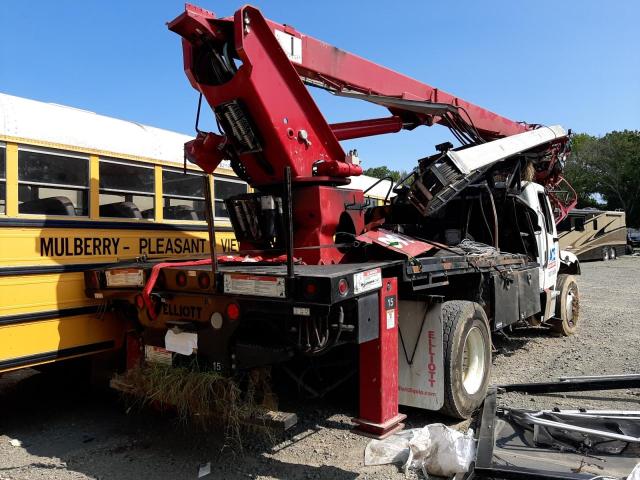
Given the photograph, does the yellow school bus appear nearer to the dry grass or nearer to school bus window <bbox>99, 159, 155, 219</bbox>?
school bus window <bbox>99, 159, 155, 219</bbox>

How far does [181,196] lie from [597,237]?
24.9 metres

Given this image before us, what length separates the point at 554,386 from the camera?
16.2ft

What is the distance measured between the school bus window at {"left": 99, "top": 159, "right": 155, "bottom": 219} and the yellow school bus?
11 mm

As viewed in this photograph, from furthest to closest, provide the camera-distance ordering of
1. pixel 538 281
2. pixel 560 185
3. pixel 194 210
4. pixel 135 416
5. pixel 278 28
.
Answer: pixel 560 185, pixel 538 281, pixel 194 210, pixel 135 416, pixel 278 28

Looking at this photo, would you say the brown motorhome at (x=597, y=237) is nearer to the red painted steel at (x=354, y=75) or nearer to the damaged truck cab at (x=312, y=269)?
the red painted steel at (x=354, y=75)

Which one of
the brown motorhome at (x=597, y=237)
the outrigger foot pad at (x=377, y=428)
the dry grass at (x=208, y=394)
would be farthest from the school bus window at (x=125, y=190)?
the brown motorhome at (x=597, y=237)

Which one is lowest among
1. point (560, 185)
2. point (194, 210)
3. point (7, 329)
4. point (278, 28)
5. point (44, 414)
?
point (44, 414)

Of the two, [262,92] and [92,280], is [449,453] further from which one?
[92,280]

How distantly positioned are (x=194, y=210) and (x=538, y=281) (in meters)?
4.71

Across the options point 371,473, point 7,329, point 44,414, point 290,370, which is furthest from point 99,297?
point 371,473

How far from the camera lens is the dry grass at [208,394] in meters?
3.91

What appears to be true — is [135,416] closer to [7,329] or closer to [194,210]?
[7,329]

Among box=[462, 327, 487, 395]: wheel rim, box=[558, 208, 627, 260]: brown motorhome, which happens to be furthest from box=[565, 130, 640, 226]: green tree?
box=[462, 327, 487, 395]: wheel rim

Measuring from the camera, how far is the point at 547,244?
8125 millimetres
